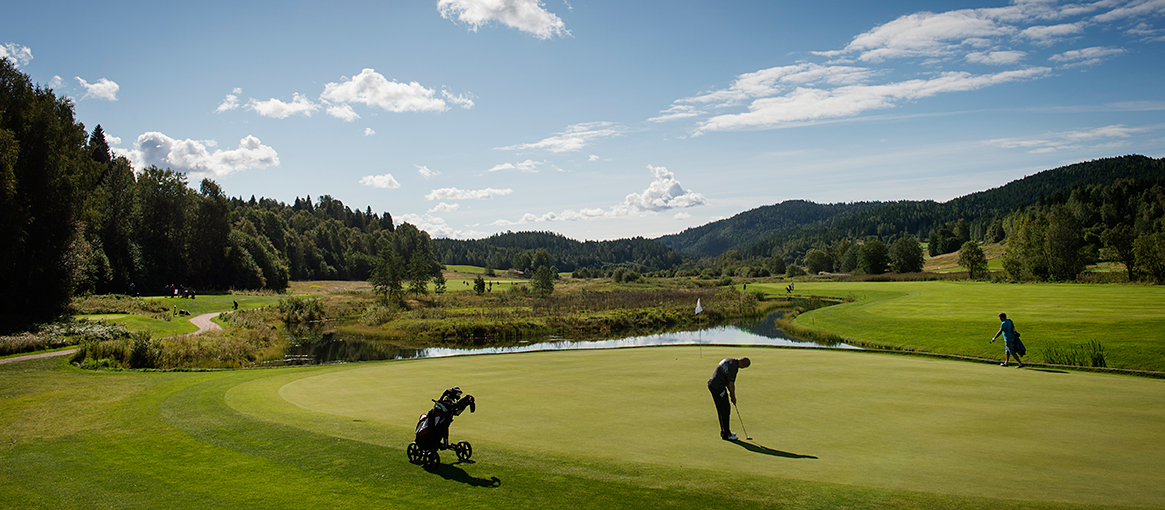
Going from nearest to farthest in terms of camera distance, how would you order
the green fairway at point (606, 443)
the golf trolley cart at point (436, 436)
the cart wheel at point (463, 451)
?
1. the green fairway at point (606, 443)
2. the golf trolley cart at point (436, 436)
3. the cart wheel at point (463, 451)

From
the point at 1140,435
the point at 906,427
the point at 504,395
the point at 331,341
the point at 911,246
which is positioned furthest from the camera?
the point at 911,246

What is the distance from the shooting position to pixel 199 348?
87.1 feet

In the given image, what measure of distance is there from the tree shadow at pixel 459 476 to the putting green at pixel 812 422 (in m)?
0.56

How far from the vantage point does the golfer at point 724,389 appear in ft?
32.3

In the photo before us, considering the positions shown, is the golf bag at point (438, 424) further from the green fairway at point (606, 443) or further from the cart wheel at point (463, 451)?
the green fairway at point (606, 443)

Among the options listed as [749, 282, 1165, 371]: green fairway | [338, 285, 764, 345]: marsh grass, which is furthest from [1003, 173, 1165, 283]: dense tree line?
[338, 285, 764, 345]: marsh grass

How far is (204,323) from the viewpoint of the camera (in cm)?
4050

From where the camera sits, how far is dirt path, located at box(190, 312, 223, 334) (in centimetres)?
3604

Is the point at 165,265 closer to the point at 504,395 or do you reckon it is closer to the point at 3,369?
the point at 3,369

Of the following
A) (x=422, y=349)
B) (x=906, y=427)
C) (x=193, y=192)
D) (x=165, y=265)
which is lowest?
(x=422, y=349)

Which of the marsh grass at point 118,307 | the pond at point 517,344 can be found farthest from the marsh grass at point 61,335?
the pond at point 517,344

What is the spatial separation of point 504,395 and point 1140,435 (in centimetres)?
1233

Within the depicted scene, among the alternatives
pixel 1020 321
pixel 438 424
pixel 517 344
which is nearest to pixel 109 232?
pixel 517 344

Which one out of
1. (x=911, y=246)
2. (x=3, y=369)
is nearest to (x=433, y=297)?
(x=3, y=369)
